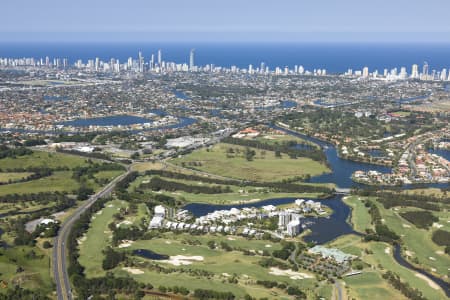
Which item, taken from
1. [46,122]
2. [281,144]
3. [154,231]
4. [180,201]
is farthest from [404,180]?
[46,122]

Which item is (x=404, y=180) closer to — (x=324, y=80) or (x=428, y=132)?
(x=428, y=132)

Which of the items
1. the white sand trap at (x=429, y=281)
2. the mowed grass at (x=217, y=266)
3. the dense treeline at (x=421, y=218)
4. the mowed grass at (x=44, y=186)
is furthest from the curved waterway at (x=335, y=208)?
the mowed grass at (x=44, y=186)

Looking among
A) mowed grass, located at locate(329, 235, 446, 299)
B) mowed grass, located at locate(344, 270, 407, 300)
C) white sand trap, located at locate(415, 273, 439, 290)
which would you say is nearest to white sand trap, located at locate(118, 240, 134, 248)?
mowed grass, located at locate(329, 235, 446, 299)

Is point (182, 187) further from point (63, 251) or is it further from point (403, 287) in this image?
point (403, 287)

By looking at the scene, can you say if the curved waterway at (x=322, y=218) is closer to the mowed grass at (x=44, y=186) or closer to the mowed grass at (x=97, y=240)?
the mowed grass at (x=97, y=240)

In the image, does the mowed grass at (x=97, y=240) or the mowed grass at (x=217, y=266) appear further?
the mowed grass at (x=97, y=240)

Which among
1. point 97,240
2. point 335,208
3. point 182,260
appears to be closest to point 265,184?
point 335,208
